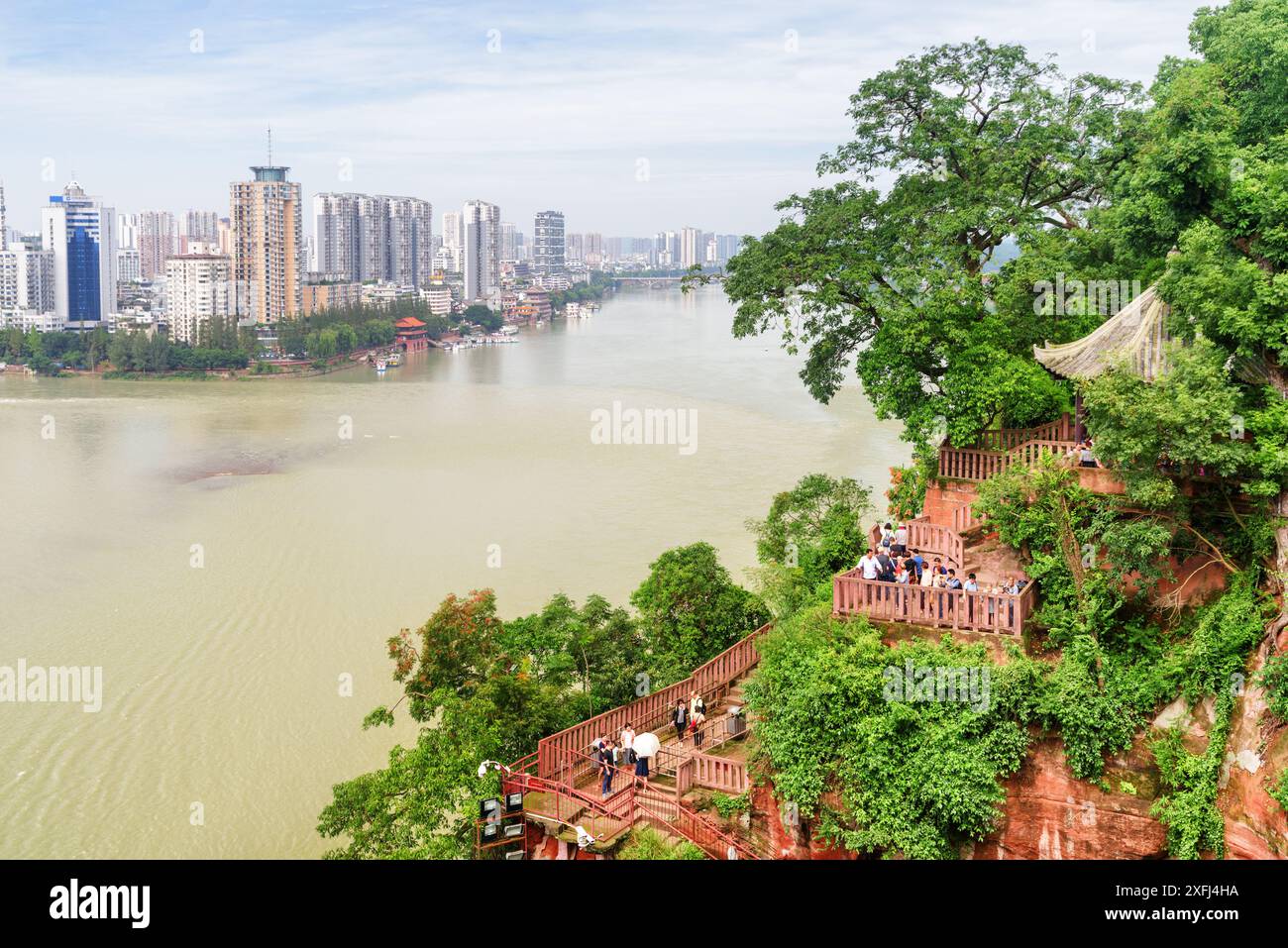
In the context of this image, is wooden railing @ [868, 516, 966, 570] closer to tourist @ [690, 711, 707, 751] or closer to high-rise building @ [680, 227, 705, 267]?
tourist @ [690, 711, 707, 751]

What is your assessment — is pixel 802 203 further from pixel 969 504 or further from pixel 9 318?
pixel 9 318

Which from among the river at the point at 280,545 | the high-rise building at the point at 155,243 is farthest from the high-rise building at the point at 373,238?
the river at the point at 280,545

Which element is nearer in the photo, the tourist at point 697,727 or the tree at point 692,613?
the tourist at point 697,727
